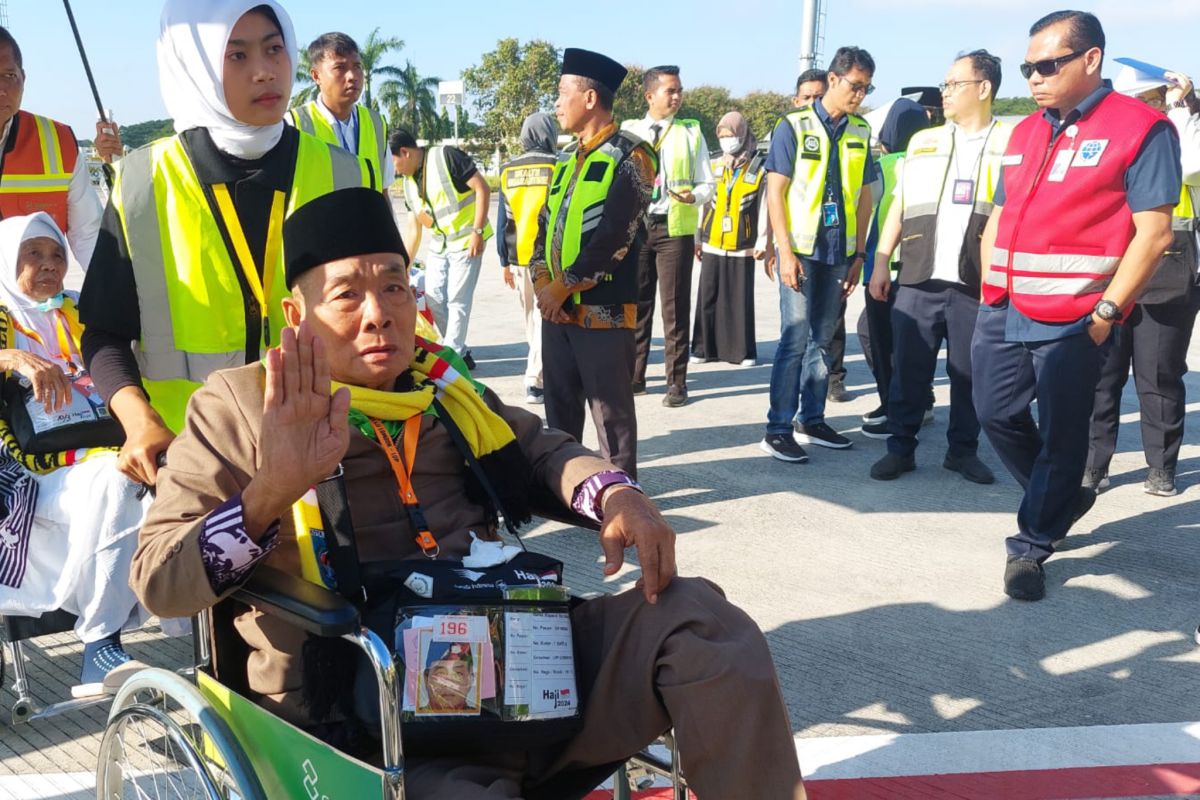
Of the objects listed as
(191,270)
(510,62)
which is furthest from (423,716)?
(510,62)

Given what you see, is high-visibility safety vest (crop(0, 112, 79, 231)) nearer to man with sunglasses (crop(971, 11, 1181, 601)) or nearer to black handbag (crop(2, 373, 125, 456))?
black handbag (crop(2, 373, 125, 456))

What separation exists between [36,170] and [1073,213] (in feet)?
12.5

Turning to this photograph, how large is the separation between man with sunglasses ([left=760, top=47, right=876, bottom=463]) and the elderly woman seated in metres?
3.68

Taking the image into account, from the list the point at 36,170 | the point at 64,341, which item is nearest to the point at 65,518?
the point at 64,341

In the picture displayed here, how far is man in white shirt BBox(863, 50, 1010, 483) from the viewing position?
216 inches

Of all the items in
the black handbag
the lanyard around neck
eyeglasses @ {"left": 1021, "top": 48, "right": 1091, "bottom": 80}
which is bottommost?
the black handbag

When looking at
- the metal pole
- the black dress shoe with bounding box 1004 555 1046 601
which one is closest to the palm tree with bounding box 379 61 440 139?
the metal pole

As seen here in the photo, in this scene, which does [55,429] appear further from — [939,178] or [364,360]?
[939,178]

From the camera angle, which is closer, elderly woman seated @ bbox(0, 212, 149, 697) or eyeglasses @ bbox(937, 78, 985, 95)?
elderly woman seated @ bbox(0, 212, 149, 697)

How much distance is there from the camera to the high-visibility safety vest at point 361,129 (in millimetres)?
5707

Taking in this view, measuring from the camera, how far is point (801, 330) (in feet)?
20.2

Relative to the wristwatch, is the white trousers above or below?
below

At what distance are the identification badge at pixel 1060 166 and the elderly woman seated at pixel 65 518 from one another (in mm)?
3331

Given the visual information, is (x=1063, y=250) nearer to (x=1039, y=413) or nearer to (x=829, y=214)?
(x=1039, y=413)
